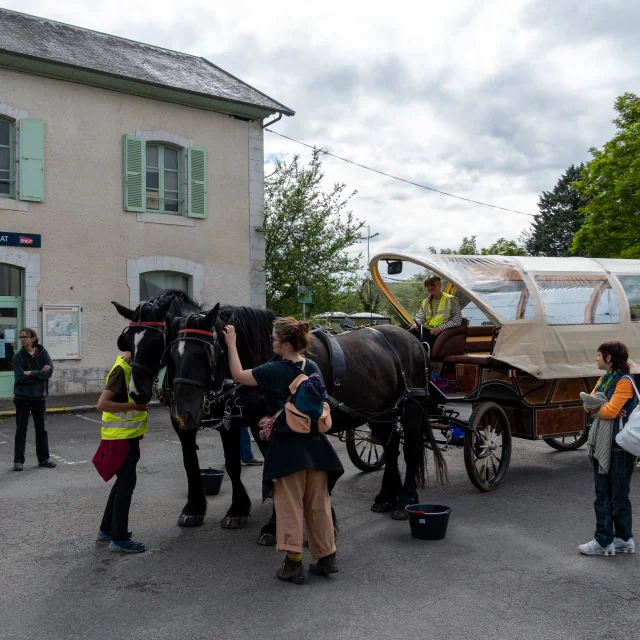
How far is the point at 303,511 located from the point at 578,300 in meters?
4.57

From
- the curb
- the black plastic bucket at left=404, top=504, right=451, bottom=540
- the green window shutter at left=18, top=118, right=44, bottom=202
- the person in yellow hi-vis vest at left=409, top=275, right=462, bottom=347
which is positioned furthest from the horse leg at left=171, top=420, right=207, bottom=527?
the green window shutter at left=18, top=118, right=44, bottom=202

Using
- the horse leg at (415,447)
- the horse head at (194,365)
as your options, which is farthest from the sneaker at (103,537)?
the horse leg at (415,447)

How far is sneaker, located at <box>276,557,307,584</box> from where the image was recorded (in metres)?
4.38

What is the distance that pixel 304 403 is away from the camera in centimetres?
429

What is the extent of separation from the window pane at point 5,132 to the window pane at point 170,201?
11.4ft

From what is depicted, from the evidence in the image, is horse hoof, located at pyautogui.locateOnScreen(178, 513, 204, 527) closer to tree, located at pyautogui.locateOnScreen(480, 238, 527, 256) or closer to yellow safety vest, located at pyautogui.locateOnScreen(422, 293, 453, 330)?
yellow safety vest, located at pyautogui.locateOnScreen(422, 293, 453, 330)

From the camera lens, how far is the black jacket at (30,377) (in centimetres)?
847

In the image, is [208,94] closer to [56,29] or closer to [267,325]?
[56,29]

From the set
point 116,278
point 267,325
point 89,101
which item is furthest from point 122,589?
point 89,101

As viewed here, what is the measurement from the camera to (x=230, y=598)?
4145mm

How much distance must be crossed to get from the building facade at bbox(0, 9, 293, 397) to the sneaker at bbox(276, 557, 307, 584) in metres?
11.5

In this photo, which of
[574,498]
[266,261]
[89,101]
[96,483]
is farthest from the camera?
[266,261]

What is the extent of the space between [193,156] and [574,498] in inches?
489

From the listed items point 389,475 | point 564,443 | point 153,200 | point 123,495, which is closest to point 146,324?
point 123,495
